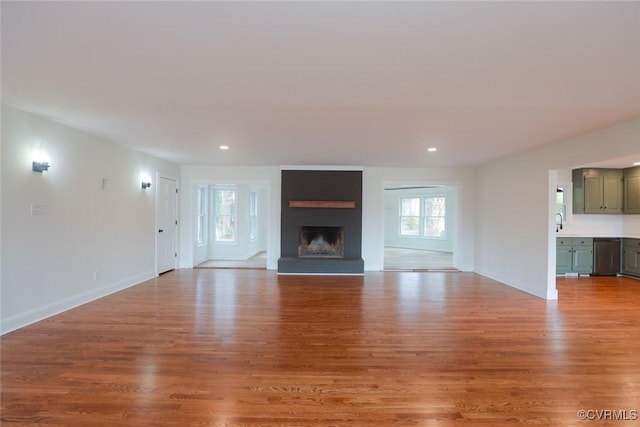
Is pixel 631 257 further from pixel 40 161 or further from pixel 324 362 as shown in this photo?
pixel 40 161

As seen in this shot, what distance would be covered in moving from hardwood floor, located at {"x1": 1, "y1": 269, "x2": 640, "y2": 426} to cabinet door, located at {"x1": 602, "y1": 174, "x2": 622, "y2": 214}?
283 cm

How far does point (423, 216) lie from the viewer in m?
12.1

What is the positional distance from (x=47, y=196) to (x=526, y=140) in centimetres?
638

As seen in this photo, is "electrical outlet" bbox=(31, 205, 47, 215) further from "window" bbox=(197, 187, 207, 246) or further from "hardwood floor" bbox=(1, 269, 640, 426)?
"window" bbox=(197, 187, 207, 246)

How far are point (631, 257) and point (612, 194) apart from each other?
4.40 ft

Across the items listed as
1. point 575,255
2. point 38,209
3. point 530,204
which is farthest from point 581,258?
point 38,209

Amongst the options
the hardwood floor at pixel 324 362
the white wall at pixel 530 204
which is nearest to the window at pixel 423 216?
the white wall at pixel 530 204

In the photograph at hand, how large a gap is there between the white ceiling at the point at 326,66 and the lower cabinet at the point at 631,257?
4309 mm

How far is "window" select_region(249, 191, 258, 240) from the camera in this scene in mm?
9938

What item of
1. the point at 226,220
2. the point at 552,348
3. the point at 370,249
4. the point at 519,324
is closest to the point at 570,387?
the point at 552,348

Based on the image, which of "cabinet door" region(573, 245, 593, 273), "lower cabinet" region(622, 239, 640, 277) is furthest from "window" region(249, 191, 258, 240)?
"lower cabinet" region(622, 239, 640, 277)

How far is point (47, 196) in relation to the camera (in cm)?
396

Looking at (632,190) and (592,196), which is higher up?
(632,190)

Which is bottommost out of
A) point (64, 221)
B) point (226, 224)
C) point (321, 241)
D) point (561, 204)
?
point (321, 241)
